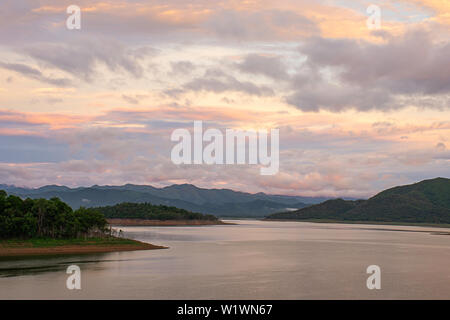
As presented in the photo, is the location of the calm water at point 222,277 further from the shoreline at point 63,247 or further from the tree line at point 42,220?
the tree line at point 42,220

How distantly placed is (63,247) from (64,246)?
2.28ft

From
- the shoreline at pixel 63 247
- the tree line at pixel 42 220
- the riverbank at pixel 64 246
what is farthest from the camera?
the tree line at pixel 42 220

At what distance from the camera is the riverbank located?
103 metres


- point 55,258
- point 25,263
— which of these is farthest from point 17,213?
point 25,263

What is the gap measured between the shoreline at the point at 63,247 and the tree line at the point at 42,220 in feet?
11.3

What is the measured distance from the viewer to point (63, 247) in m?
110

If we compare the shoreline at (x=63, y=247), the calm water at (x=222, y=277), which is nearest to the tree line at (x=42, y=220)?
the shoreline at (x=63, y=247)

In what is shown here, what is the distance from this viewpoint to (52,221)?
117 m

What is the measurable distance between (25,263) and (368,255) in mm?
78069

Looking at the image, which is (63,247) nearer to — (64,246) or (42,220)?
(64,246)

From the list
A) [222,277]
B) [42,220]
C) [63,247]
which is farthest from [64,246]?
[222,277]

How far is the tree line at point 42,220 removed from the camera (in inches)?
4281

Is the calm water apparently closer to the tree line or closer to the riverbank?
the riverbank
